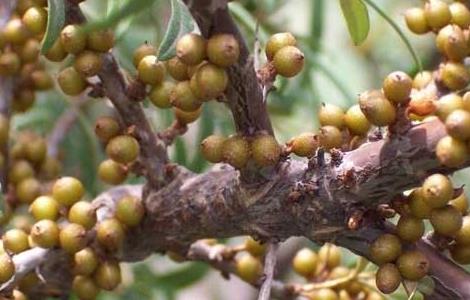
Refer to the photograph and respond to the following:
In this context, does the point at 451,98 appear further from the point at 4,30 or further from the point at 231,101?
the point at 4,30

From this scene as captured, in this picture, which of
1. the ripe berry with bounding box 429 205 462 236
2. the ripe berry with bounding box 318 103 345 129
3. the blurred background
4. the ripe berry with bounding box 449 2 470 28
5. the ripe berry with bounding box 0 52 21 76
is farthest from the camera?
the blurred background

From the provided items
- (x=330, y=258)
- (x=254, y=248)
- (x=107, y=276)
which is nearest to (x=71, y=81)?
(x=107, y=276)

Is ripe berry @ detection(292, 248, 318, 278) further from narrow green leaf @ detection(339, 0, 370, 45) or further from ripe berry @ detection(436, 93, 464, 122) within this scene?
ripe berry @ detection(436, 93, 464, 122)

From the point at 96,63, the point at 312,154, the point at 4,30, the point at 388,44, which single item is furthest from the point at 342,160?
the point at 388,44

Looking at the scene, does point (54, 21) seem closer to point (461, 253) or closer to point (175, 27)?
point (175, 27)

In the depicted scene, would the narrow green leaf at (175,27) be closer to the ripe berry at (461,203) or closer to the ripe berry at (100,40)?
the ripe berry at (100,40)

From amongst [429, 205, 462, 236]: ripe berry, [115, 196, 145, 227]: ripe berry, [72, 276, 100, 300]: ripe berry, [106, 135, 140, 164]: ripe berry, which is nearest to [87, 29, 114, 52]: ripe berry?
[106, 135, 140, 164]: ripe berry
